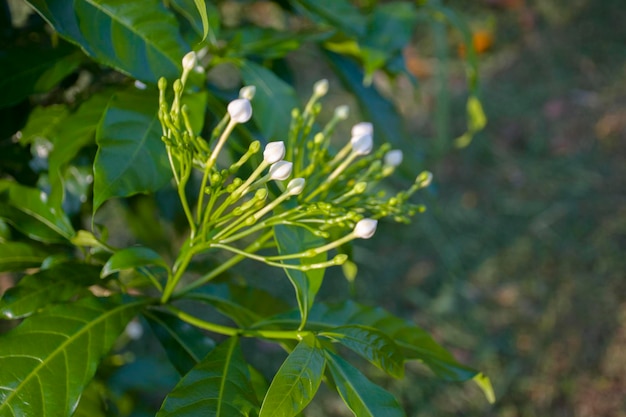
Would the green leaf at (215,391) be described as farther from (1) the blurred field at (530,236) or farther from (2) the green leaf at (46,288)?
(1) the blurred field at (530,236)

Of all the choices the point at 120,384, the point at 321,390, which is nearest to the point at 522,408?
the point at 321,390

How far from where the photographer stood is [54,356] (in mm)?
557

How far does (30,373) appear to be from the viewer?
539 mm

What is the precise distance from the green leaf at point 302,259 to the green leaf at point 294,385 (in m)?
0.07

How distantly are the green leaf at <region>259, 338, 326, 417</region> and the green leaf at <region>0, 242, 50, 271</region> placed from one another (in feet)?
1.01

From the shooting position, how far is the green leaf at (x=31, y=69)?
718mm

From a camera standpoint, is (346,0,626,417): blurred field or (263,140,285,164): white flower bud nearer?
(263,140,285,164): white flower bud

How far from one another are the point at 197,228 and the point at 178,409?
163 mm

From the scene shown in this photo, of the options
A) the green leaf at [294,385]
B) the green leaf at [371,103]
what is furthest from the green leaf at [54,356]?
the green leaf at [371,103]

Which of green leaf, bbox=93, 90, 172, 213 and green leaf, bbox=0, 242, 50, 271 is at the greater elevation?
green leaf, bbox=93, 90, 172, 213

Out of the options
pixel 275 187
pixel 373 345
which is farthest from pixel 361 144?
pixel 373 345

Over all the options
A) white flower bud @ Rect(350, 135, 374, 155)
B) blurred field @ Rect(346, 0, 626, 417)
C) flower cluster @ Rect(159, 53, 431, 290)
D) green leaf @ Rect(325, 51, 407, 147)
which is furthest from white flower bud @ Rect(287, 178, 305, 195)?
blurred field @ Rect(346, 0, 626, 417)

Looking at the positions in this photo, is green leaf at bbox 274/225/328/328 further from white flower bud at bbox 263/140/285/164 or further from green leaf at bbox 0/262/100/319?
green leaf at bbox 0/262/100/319

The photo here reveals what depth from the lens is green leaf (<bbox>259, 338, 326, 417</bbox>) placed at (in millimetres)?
513
